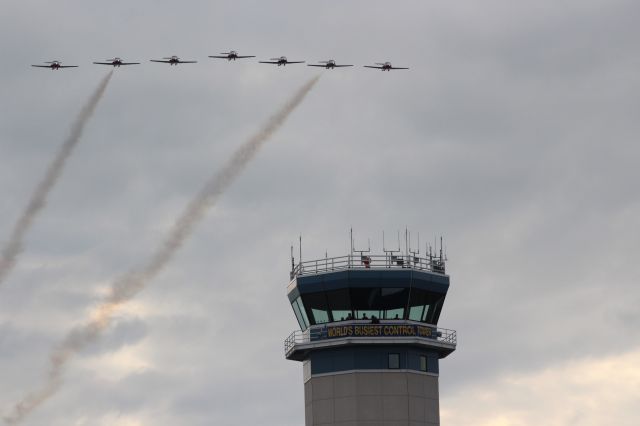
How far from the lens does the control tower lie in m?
127

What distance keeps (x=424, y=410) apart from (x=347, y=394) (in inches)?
246

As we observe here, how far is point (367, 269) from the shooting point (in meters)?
129

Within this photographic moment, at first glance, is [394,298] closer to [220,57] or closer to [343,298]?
[343,298]

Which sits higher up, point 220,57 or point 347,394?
point 220,57

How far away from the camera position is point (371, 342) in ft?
416

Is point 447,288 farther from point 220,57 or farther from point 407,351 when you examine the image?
point 220,57

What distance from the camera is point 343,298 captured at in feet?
424

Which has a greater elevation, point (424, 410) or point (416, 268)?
point (416, 268)

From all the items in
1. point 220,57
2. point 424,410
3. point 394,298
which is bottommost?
point 424,410

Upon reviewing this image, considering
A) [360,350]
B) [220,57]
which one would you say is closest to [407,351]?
[360,350]

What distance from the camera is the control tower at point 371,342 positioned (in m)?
127

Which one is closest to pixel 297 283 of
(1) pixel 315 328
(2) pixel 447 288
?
(1) pixel 315 328

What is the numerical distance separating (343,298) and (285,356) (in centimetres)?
780

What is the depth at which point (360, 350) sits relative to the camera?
419 ft
